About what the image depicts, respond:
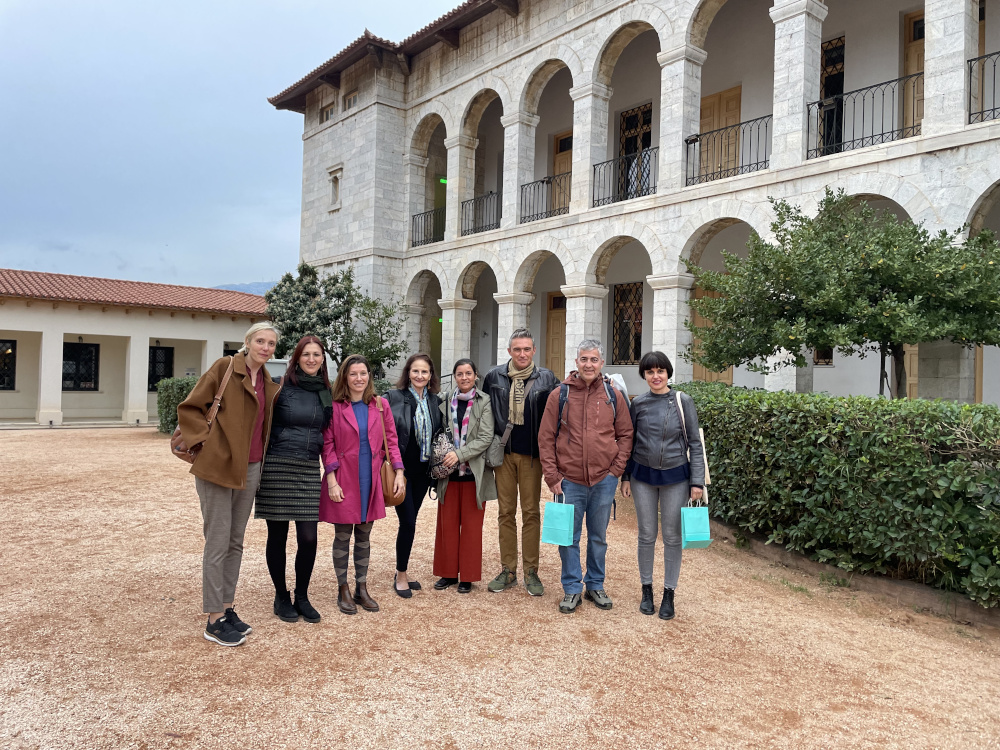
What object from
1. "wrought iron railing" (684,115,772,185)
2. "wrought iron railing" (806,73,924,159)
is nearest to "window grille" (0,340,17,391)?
"wrought iron railing" (684,115,772,185)

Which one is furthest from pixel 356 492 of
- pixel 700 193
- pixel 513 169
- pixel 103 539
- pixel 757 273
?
pixel 513 169

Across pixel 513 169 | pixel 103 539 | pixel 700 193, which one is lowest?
pixel 103 539

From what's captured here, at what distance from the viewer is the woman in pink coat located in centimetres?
450

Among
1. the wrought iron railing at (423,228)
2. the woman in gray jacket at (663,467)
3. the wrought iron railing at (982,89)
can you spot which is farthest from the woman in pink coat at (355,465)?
the wrought iron railing at (423,228)

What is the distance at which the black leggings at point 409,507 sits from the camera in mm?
5008

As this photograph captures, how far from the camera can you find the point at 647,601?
15.8 ft

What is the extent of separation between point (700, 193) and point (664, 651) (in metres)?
9.23

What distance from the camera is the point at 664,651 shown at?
4.11 m

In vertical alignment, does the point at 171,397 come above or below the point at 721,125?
below

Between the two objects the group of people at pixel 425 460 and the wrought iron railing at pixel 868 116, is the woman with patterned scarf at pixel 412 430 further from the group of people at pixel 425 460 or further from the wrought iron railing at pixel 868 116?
the wrought iron railing at pixel 868 116

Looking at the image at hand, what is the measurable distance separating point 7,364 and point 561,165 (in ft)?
60.1

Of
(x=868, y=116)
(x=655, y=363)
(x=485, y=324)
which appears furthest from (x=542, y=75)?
(x=655, y=363)

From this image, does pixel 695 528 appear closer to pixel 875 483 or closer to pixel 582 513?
pixel 582 513

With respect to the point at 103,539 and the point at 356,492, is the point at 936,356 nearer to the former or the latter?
the point at 356,492
